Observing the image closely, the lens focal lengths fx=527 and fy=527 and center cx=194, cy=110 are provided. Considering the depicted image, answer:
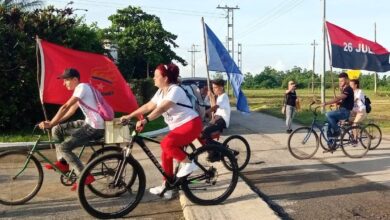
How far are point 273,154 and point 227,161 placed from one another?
459 cm

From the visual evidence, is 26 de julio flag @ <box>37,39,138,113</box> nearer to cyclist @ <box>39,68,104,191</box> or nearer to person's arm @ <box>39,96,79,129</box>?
cyclist @ <box>39,68,104,191</box>

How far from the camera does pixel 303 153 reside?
10.6m

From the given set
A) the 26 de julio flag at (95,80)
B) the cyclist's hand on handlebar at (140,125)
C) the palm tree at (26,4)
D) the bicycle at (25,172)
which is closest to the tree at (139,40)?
the palm tree at (26,4)

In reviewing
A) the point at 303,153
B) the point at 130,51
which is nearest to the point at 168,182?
the point at 303,153

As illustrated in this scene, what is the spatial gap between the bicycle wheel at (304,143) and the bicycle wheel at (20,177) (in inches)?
213

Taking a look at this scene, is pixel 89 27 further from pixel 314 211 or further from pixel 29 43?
pixel 314 211

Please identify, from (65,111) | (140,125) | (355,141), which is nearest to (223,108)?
(65,111)

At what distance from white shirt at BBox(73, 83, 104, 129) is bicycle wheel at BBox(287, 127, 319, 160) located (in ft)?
16.0

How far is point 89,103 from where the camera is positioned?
22.3 feet

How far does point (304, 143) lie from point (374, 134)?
77.6 inches

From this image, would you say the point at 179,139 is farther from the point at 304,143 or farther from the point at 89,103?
the point at 304,143

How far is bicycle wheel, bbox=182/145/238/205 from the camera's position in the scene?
644cm

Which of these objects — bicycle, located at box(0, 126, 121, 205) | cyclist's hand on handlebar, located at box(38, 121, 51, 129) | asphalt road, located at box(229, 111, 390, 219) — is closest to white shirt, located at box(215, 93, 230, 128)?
asphalt road, located at box(229, 111, 390, 219)

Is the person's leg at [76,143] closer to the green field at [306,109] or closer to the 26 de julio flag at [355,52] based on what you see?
the 26 de julio flag at [355,52]
